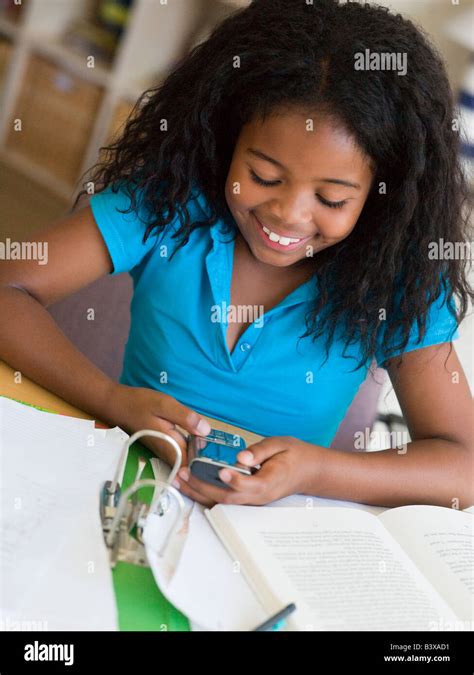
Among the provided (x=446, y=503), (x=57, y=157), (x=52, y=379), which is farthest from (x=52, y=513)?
(x=57, y=157)

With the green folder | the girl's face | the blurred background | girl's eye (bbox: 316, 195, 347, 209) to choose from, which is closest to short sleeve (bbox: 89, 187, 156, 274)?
the girl's face

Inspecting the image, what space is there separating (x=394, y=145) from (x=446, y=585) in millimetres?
540

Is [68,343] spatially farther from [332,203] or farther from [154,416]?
[332,203]

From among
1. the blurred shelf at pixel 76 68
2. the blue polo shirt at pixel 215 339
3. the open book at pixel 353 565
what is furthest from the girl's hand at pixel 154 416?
the blurred shelf at pixel 76 68

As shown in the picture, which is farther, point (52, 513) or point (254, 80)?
point (254, 80)

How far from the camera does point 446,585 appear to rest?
0.86 m

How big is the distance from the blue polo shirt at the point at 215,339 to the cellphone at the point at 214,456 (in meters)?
0.26

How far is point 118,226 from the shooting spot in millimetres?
1179

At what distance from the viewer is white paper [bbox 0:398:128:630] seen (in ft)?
2.20

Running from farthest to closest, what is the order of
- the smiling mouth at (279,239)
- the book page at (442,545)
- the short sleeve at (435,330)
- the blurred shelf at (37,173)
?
the blurred shelf at (37,173) < the short sleeve at (435,330) < the smiling mouth at (279,239) < the book page at (442,545)

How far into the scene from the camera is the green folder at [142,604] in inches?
27.8

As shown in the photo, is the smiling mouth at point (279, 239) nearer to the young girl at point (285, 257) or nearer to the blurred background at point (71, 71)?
the young girl at point (285, 257)
